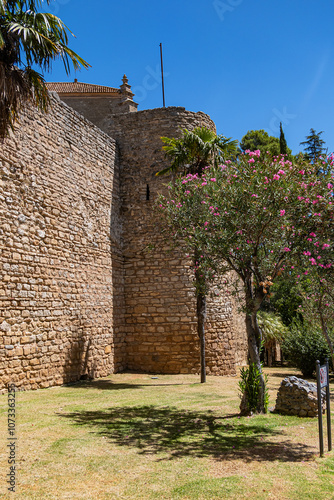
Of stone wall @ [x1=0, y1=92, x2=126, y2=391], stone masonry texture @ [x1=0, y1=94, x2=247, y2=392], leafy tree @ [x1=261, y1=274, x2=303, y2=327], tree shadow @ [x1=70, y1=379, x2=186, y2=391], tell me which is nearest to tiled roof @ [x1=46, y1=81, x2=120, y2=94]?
stone masonry texture @ [x1=0, y1=94, x2=247, y2=392]

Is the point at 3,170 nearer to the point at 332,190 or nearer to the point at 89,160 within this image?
the point at 89,160

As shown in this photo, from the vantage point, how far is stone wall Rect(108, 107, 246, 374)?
540 inches

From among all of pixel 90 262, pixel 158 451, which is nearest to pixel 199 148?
pixel 90 262

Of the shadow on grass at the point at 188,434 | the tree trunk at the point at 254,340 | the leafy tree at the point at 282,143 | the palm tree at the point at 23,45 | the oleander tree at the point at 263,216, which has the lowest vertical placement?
the shadow on grass at the point at 188,434

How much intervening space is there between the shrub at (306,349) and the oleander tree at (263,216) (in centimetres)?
917

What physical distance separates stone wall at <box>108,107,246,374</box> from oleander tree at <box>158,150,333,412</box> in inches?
229

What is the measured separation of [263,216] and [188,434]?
3.75 m

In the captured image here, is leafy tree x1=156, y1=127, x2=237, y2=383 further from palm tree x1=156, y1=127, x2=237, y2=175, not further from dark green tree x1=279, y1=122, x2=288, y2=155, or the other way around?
dark green tree x1=279, y1=122, x2=288, y2=155

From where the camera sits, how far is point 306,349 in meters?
16.2

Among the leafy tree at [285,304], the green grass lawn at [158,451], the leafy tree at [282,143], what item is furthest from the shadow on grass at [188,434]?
the leafy tree at [282,143]

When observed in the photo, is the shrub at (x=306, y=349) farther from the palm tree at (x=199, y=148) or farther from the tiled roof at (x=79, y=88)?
the tiled roof at (x=79, y=88)

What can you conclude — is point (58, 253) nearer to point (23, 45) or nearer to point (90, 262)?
point (90, 262)

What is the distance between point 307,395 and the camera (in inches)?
311

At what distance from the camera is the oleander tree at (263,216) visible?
734 centimetres
